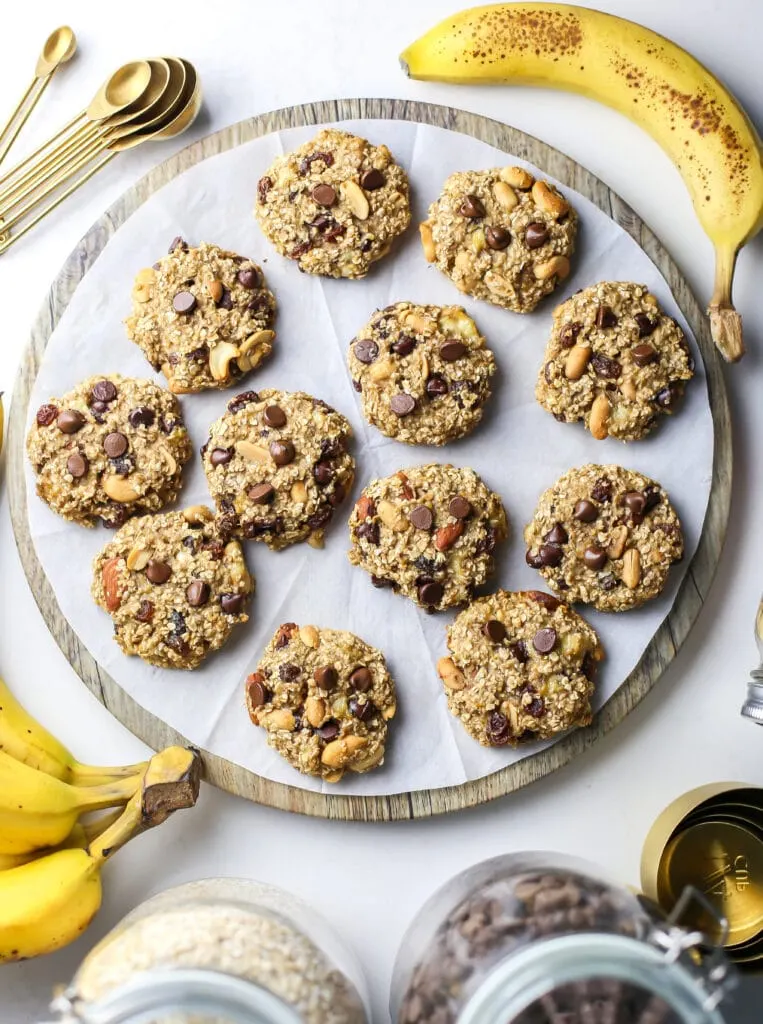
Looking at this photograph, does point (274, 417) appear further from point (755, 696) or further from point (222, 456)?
point (755, 696)

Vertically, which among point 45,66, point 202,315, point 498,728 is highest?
point 45,66

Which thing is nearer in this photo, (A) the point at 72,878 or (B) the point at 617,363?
(A) the point at 72,878

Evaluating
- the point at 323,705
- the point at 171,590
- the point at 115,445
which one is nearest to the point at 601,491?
the point at 323,705

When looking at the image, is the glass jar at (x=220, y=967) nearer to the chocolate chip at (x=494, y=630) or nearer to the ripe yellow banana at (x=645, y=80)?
the chocolate chip at (x=494, y=630)

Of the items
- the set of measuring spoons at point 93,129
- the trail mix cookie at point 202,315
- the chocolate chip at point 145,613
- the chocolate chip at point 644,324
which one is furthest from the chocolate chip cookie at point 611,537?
the set of measuring spoons at point 93,129

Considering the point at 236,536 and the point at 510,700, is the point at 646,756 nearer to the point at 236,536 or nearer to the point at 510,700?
the point at 510,700

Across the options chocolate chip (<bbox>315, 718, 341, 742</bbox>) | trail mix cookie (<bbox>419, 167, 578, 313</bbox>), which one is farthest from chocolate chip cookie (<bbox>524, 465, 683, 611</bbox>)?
chocolate chip (<bbox>315, 718, 341, 742</bbox>)
